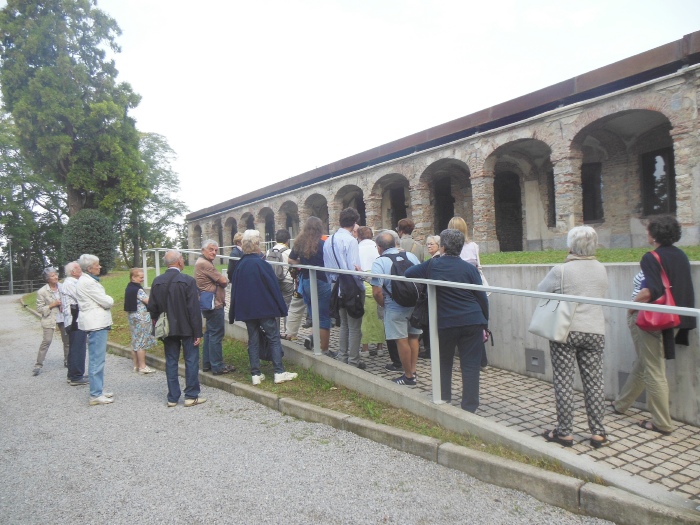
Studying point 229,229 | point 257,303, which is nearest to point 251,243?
point 257,303

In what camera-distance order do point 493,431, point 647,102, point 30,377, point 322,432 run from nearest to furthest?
point 493,431 < point 322,432 < point 30,377 < point 647,102

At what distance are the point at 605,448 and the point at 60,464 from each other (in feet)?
14.4

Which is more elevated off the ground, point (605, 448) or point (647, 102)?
point (647, 102)

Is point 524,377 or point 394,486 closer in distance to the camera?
point 394,486

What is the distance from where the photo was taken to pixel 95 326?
5500 millimetres

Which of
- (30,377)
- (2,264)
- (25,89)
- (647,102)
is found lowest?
(30,377)

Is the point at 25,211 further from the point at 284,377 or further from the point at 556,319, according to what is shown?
the point at 556,319

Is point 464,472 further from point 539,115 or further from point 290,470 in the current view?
point 539,115

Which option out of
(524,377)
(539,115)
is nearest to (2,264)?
(539,115)

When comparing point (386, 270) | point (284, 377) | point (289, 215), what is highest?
point (289, 215)

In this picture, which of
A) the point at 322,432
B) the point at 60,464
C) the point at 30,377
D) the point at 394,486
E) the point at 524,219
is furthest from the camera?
the point at 524,219

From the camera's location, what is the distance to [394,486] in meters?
3.19

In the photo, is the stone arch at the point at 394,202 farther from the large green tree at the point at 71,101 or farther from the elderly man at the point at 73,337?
the elderly man at the point at 73,337

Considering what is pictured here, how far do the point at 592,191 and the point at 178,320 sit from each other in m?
15.9
